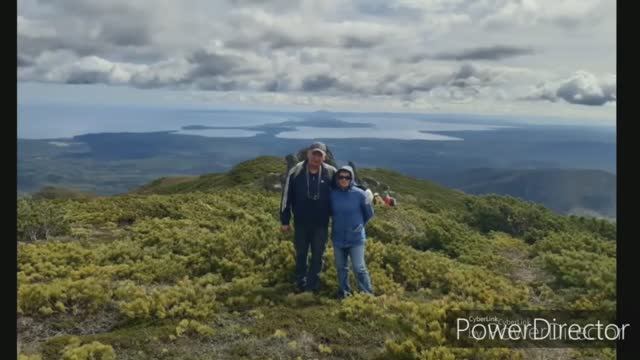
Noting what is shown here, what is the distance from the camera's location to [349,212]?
14.3 metres

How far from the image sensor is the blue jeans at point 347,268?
1458cm

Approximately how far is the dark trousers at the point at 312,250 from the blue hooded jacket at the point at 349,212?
19.7 inches

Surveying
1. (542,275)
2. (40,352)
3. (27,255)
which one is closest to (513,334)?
(542,275)

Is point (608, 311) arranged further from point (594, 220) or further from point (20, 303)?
point (594, 220)

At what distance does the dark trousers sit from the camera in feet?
48.3

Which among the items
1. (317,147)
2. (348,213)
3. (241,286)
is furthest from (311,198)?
(241,286)

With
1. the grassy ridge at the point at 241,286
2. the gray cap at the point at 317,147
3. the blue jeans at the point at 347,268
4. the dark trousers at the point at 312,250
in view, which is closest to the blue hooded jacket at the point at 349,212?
the blue jeans at the point at 347,268

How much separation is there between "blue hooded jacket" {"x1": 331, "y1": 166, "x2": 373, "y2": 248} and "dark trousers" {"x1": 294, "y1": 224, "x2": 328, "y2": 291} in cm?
50

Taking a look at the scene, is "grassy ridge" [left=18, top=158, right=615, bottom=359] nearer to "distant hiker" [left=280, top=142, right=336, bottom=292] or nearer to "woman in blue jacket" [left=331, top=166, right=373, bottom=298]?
"woman in blue jacket" [left=331, top=166, right=373, bottom=298]

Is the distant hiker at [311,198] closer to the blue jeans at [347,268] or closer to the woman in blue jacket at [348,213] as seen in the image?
the woman in blue jacket at [348,213]

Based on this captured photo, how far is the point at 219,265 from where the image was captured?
17469mm

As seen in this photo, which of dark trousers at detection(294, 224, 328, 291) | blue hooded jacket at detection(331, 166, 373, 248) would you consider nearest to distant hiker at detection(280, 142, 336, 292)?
dark trousers at detection(294, 224, 328, 291)

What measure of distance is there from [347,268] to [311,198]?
2.08 m
